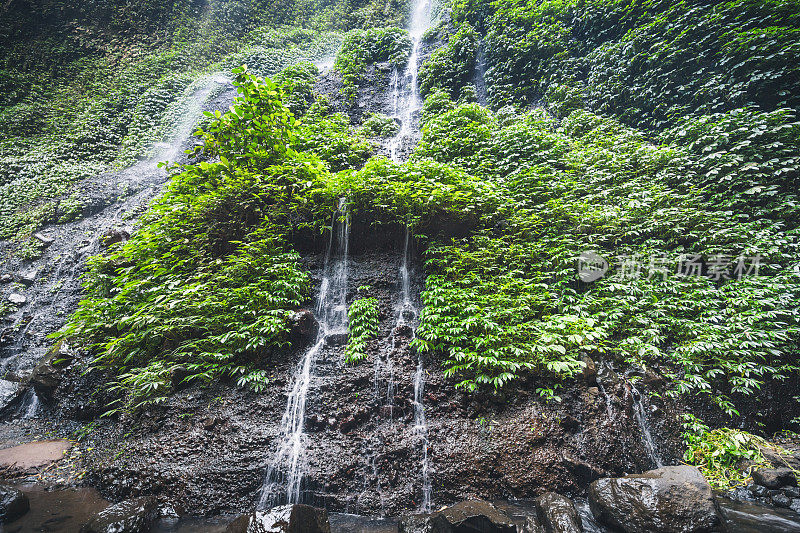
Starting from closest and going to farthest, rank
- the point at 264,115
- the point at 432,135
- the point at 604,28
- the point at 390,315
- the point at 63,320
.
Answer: the point at 390,315 → the point at 264,115 → the point at 63,320 → the point at 432,135 → the point at 604,28

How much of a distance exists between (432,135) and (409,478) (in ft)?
27.6

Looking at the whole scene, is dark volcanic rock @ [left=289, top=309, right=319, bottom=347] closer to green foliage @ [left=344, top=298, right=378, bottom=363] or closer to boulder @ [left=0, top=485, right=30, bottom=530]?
green foliage @ [left=344, top=298, right=378, bottom=363]

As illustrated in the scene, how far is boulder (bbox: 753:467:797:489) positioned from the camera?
362cm

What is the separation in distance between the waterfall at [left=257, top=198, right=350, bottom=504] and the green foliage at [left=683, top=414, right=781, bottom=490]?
5255mm

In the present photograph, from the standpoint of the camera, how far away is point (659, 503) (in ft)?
10.3

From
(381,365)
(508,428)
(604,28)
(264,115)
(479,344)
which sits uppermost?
(604,28)

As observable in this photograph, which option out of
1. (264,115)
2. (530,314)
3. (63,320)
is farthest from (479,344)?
(63,320)

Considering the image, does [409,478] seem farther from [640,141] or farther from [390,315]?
[640,141]

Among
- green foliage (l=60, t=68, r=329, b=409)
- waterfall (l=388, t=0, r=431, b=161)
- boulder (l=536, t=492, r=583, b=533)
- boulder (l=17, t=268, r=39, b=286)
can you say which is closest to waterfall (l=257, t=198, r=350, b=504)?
green foliage (l=60, t=68, r=329, b=409)

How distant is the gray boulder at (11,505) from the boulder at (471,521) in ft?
15.6

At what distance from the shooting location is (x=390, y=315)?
5.50 meters

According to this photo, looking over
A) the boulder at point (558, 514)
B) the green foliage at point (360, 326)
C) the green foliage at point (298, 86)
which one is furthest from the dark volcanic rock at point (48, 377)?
the green foliage at point (298, 86)

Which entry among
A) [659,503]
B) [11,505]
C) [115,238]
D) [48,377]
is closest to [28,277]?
[115,238]

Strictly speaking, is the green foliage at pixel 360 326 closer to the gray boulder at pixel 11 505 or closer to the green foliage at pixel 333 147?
the gray boulder at pixel 11 505
